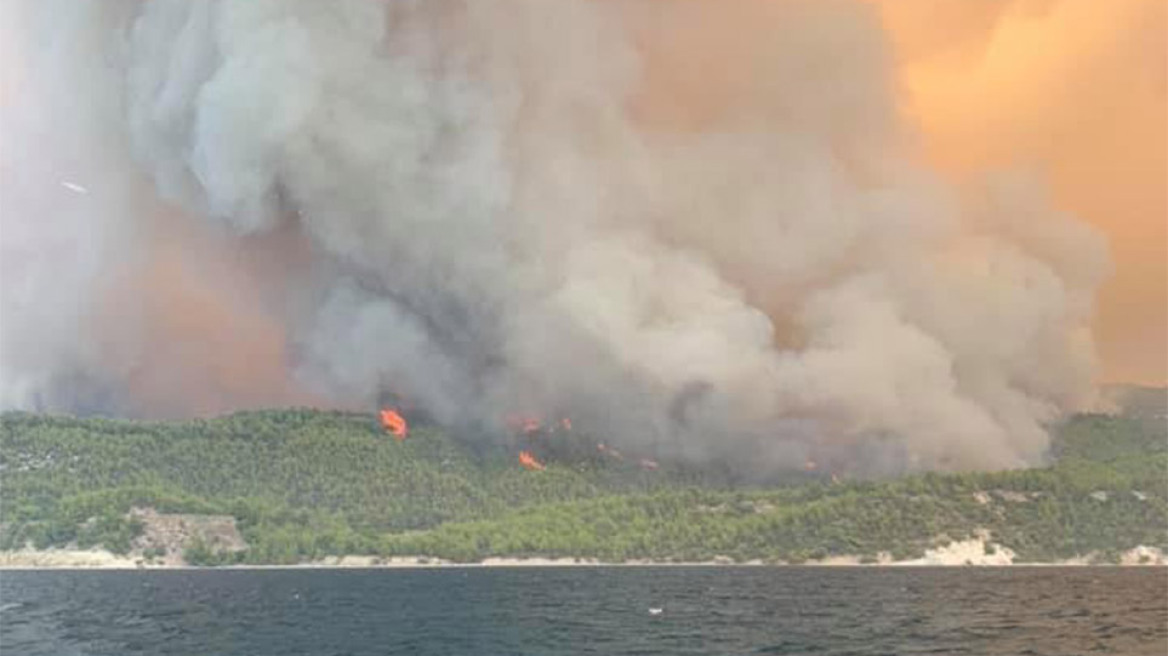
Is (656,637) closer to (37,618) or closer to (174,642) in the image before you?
(174,642)

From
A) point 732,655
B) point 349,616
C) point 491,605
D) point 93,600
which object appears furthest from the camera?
point 93,600

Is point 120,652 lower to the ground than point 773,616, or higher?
lower

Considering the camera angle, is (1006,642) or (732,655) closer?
(732,655)

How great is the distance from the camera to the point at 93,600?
19362cm

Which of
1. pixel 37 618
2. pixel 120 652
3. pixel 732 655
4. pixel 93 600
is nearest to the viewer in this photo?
pixel 732 655

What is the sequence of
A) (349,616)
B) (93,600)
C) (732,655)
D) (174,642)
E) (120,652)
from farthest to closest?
(93,600) < (349,616) < (174,642) < (120,652) < (732,655)

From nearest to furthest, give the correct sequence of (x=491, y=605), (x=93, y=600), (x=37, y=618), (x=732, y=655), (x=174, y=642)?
1. (x=732, y=655)
2. (x=174, y=642)
3. (x=37, y=618)
4. (x=491, y=605)
5. (x=93, y=600)

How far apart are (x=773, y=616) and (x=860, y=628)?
18.6m

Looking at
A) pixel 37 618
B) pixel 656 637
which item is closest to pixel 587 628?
pixel 656 637

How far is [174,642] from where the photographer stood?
5217 inches

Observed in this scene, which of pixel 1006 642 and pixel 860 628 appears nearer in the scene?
pixel 1006 642

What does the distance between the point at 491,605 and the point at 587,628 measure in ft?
146

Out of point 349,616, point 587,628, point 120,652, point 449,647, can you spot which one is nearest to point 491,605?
point 349,616

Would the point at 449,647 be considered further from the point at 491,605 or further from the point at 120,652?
the point at 491,605
